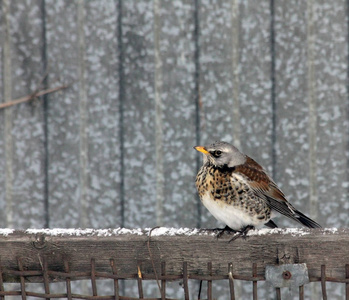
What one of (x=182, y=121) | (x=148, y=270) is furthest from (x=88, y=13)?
(x=148, y=270)

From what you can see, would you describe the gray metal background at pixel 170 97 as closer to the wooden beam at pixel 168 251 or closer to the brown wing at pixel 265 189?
the brown wing at pixel 265 189

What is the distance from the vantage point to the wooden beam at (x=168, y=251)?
1481 millimetres

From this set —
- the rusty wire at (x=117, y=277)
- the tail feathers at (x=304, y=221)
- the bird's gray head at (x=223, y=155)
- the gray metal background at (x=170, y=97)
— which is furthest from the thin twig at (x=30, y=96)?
the rusty wire at (x=117, y=277)

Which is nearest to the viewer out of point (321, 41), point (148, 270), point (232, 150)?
point (148, 270)

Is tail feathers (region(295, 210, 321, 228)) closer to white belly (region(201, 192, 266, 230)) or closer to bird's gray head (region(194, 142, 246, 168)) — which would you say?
white belly (region(201, 192, 266, 230))

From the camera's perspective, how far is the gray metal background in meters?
2.78

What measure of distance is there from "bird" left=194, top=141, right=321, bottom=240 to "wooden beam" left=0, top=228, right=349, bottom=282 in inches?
19.8

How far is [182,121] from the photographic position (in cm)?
280

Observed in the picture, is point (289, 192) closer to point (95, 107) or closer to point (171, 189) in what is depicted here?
point (171, 189)

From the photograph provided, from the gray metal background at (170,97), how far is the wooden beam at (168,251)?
127 cm

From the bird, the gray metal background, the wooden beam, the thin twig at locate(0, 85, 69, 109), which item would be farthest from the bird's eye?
the thin twig at locate(0, 85, 69, 109)

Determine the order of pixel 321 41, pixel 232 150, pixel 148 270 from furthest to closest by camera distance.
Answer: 1. pixel 321 41
2. pixel 232 150
3. pixel 148 270

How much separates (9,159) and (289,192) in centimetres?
122

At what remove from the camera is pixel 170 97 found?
2.80m
